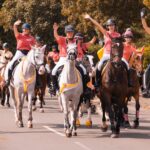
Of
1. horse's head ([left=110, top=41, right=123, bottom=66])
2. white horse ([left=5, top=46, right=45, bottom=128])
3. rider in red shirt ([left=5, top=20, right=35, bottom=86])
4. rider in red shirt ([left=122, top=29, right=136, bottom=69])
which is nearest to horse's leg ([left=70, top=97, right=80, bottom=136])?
horse's head ([left=110, top=41, right=123, bottom=66])

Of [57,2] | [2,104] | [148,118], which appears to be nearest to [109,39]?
[148,118]

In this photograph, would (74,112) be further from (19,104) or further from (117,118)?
(19,104)

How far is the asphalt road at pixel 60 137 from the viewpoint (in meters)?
14.8

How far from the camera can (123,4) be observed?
3875 cm

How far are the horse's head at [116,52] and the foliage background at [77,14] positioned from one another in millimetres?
12924

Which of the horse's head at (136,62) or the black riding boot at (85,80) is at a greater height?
the horse's head at (136,62)

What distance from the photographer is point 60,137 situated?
16.5 metres

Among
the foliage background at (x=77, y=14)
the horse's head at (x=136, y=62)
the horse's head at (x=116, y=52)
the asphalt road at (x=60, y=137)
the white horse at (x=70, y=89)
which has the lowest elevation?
the asphalt road at (x=60, y=137)

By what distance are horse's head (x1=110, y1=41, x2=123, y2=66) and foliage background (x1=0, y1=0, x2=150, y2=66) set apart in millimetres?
12924

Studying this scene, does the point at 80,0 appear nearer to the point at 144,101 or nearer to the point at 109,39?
the point at 144,101

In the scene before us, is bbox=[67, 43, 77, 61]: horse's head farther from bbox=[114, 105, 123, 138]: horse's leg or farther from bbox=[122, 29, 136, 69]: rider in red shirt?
bbox=[122, 29, 136, 69]: rider in red shirt

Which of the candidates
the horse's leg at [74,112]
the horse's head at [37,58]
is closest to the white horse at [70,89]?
the horse's leg at [74,112]

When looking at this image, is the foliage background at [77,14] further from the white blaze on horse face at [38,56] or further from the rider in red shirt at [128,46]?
the white blaze on horse face at [38,56]

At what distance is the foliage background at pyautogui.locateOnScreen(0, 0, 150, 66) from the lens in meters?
38.4
